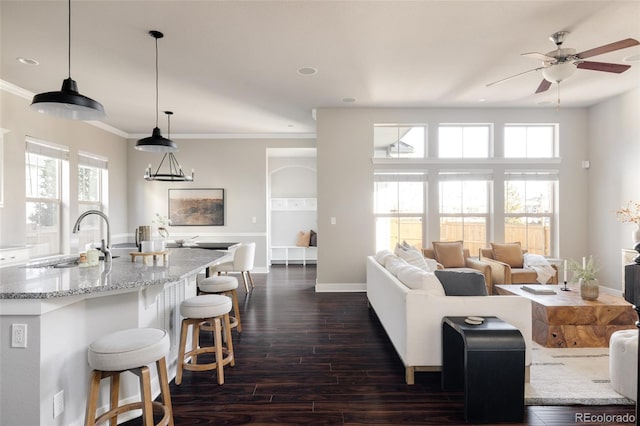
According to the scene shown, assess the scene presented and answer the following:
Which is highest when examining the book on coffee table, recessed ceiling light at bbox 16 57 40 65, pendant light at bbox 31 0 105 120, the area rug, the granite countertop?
recessed ceiling light at bbox 16 57 40 65

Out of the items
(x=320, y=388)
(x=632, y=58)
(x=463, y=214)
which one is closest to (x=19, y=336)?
(x=320, y=388)

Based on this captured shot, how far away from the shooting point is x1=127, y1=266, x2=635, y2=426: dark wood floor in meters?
2.17

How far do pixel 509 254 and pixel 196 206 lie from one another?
6216mm

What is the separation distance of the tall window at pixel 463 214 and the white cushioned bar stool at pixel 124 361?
201 inches

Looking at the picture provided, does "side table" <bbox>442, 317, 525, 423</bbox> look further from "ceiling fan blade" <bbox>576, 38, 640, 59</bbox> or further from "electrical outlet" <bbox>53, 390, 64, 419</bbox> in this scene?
"ceiling fan blade" <bbox>576, 38, 640, 59</bbox>

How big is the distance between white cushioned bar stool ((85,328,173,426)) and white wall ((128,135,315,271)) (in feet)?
18.2

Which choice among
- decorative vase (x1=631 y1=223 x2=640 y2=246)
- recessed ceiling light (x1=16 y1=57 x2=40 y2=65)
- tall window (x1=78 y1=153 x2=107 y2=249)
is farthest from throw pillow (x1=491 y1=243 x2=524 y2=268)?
tall window (x1=78 y1=153 x2=107 y2=249)

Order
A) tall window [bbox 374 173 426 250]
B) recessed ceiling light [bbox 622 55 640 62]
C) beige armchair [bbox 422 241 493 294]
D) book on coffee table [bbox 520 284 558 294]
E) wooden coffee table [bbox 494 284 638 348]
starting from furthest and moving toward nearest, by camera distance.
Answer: tall window [bbox 374 173 426 250], beige armchair [bbox 422 241 493 294], recessed ceiling light [bbox 622 55 640 62], book on coffee table [bbox 520 284 558 294], wooden coffee table [bbox 494 284 638 348]

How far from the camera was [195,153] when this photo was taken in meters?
7.43

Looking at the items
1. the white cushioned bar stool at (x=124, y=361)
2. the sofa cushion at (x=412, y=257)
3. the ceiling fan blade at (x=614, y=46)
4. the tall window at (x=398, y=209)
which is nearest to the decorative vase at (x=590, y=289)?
the sofa cushion at (x=412, y=257)

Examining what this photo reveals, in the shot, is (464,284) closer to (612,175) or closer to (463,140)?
(463,140)

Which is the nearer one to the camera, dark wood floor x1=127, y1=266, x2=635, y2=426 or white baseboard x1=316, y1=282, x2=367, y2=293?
dark wood floor x1=127, y1=266, x2=635, y2=426

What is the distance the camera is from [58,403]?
1768 mm
